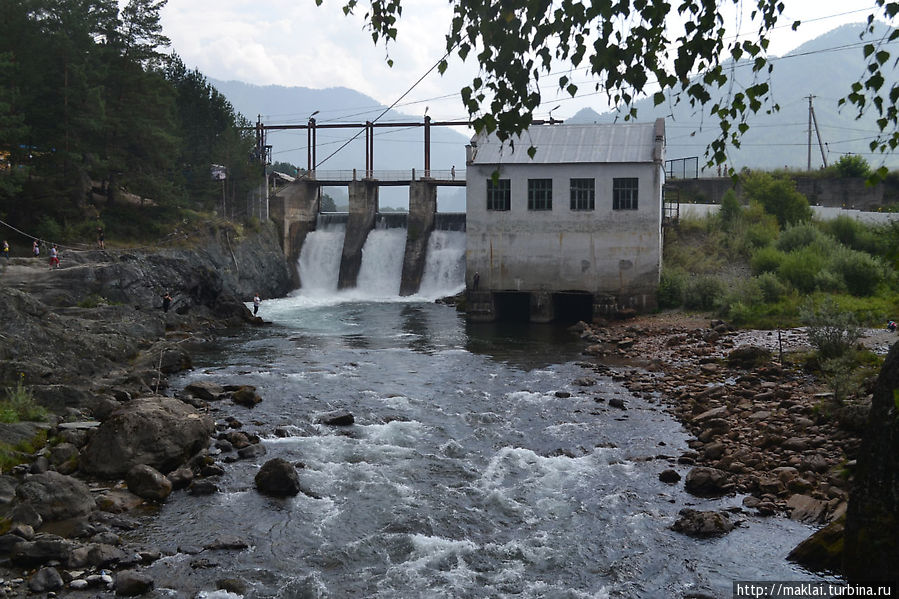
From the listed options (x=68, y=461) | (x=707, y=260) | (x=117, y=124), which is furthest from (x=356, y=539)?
(x=117, y=124)

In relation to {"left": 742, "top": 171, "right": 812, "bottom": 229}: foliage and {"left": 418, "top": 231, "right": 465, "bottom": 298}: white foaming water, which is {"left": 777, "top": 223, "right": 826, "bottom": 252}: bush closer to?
{"left": 742, "top": 171, "right": 812, "bottom": 229}: foliage

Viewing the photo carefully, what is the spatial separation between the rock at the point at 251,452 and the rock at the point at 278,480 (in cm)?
178

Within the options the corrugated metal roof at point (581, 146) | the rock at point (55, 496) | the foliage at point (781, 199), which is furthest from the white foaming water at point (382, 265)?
the rock at point (55, 496)

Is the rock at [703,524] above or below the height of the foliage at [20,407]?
below

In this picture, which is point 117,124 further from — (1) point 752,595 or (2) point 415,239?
(1) point 752,595

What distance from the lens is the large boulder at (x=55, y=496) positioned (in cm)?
1191

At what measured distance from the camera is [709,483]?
13.0 meters

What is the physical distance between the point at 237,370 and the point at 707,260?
26569 millimetres

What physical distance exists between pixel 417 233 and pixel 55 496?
135 ft

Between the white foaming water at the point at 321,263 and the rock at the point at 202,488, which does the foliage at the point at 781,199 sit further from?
the rock at the point at 202,488

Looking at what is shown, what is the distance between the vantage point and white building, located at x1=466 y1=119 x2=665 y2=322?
34281 millimetres

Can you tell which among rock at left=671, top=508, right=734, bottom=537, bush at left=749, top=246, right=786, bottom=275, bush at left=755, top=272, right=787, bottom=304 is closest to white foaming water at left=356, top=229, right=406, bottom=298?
bush at left=749, top=246, right=786, bottom=275

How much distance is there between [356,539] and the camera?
1157 centimetres

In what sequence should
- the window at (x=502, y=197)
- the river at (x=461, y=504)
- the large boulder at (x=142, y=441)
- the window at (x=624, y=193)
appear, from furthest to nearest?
the window at (x=502, y=197), the window at (x=624, y=193), the large boulder at (x=142, y=441), the river at (x=461, y=504)
